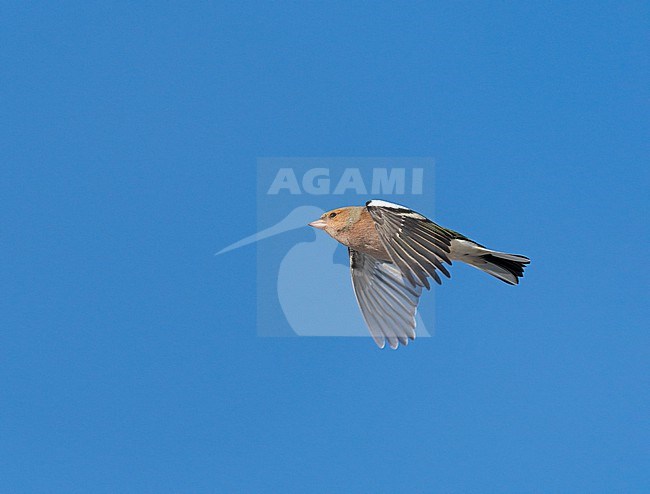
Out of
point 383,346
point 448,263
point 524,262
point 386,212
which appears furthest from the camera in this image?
point 383,346

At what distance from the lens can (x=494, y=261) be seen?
13602mm

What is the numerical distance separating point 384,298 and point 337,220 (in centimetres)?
199

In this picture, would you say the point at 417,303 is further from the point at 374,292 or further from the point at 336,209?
the point at 336,209

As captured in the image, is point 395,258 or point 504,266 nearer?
point 395,258

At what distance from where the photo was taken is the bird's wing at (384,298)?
1474 centimetres

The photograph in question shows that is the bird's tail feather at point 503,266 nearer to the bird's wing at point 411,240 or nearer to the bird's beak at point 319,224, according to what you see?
the bird's wing at point 411,240

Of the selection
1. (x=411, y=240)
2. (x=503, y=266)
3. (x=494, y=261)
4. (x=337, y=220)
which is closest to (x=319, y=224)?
(x=337, y=220)

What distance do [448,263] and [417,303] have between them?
11.8ft

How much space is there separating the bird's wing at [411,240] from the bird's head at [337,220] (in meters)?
0.97

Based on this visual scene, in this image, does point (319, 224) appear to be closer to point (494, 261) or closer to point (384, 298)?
point (384, 298)

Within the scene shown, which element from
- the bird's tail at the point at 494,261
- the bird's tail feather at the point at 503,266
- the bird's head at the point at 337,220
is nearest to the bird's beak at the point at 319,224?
the bird's head at the point at 337,220

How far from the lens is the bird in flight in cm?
1155

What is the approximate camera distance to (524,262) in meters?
13.3

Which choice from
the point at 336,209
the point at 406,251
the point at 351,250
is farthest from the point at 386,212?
the point at 351,250
